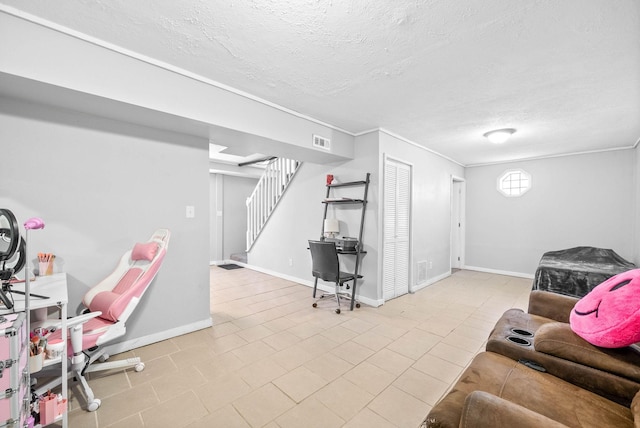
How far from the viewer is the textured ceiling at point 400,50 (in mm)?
1602

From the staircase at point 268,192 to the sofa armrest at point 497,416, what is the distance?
14.7 feet

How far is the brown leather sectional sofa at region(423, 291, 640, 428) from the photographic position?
90cm

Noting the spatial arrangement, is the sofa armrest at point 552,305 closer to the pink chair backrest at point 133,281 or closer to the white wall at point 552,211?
the pink chair backrest at point 133,281

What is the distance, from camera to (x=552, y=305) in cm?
196

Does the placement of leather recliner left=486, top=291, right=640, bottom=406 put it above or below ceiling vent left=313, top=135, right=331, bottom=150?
below

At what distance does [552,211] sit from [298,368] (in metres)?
5.81

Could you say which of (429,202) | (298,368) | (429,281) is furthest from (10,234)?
(429,281)

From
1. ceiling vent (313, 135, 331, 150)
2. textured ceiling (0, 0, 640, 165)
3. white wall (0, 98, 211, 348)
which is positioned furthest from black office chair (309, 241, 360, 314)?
textured ceiling (0, 0, 640, 165)

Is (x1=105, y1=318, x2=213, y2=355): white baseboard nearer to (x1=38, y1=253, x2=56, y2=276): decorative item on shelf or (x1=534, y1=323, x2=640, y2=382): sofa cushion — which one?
(x1=38, y1=253, x2=56, y2=276): decorative item on shelf

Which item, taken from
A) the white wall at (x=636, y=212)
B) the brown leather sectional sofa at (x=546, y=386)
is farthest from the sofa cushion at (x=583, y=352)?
the white wall at (x=636, y=212)

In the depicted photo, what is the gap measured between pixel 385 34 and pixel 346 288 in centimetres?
326

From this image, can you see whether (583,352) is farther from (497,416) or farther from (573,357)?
(497,416)

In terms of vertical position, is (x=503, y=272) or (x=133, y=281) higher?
(x=133, y=281)

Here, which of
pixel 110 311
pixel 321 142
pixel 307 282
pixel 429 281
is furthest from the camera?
pixel 429 281
